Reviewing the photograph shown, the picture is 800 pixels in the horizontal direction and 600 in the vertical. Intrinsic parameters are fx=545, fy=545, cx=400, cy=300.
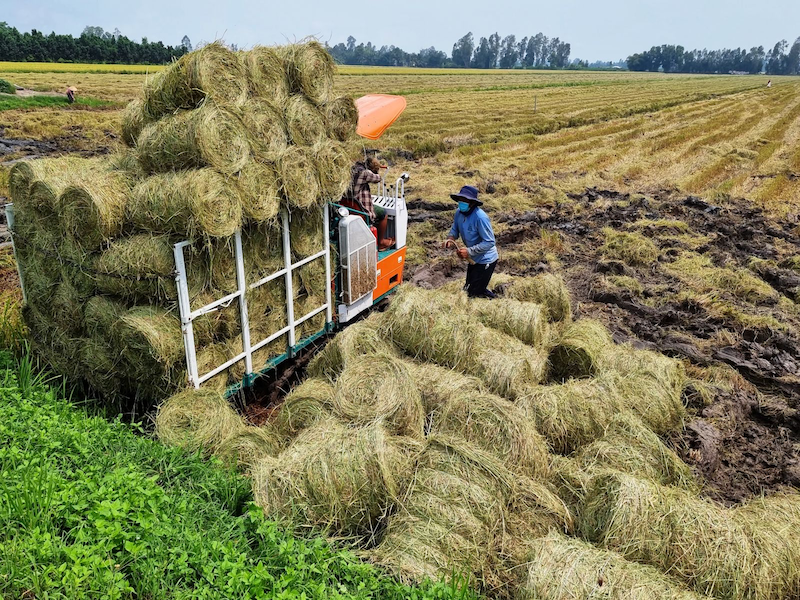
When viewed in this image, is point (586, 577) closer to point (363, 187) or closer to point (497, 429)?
point (497, 429)

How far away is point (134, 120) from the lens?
235 inches

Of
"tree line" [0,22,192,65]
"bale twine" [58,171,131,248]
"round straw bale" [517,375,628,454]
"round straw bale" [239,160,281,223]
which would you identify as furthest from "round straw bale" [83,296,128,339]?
"tree line" [0,22,192,65]

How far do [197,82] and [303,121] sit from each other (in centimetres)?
125

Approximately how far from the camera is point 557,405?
207 inches

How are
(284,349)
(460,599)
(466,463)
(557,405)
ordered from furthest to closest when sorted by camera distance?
1. (284,349)
2. (557,405)
3. (466,463)
4. (460,599)

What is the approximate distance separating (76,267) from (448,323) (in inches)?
151

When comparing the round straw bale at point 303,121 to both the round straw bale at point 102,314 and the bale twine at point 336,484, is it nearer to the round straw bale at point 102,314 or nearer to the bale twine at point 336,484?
the round straw bale at point 102,314

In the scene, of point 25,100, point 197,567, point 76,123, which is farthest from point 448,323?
point 25,100

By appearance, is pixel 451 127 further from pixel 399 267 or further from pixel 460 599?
pixel 460 599

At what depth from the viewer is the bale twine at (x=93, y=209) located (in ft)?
16.2

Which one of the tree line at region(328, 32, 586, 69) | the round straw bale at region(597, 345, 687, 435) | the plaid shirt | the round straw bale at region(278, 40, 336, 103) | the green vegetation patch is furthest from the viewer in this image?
the tree line at region(328, 32, 586, 69)

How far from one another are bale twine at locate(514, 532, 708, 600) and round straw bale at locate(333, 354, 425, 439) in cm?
157

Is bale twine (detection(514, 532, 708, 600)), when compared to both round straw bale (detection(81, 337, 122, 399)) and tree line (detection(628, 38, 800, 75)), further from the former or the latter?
tree line (detection(628, 38, 800, 75))

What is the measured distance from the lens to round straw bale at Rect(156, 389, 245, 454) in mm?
4816
